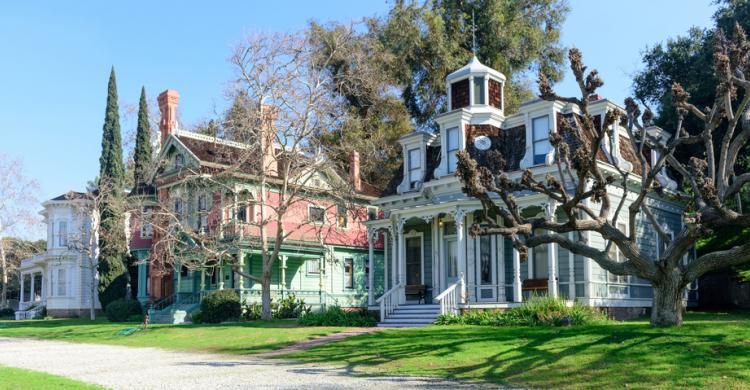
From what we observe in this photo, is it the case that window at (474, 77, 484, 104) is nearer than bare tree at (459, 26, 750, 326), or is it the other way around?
bare tree at (459, 26, 750, 326)

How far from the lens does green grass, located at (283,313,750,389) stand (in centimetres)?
1209

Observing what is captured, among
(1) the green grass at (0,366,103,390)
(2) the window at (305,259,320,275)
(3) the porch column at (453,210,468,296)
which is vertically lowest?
(1) the green grass at (0,366,103,390)

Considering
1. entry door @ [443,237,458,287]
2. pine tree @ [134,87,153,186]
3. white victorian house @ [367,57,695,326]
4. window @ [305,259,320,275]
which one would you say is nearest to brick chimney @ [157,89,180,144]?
pine tree @ [134,87,153,186]

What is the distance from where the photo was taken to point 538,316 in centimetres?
2030

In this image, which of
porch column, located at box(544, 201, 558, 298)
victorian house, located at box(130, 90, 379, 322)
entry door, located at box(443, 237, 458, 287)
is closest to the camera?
porch column, located at box(544, 201, 558, 298)

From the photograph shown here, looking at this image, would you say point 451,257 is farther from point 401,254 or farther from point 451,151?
point 451,151

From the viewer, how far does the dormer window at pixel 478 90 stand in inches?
1145

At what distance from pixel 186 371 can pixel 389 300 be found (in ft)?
37.9

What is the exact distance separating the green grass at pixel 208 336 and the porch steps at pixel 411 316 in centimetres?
215

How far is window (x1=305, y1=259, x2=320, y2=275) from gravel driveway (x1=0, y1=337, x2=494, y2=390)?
17.9 metres

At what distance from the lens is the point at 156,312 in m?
33.9

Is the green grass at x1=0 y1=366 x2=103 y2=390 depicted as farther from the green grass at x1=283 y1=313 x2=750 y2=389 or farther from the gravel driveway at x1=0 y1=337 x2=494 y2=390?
the green grass at x1=283 y1=313 x2=750 y2=389

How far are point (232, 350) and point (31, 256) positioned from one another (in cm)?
4256

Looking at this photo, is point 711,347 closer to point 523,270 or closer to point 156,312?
point 523,270
